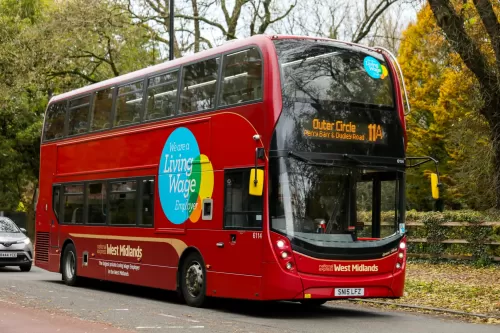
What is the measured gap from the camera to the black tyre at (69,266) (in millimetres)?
20562

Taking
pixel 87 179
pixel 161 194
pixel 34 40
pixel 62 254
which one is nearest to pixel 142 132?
pixel 161 194

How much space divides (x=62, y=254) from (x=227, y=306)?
6541mm

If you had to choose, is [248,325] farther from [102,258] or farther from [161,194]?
[102,258]

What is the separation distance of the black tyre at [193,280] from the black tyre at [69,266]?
17.1ft

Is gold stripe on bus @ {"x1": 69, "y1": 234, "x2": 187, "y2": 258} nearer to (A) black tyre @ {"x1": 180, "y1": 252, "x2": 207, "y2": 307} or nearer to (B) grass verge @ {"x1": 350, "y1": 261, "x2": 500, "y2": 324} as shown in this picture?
(A) black tyre @ {"x1": 180, "y1": 252, "x2": 207, "y2": 307}

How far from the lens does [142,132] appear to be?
17.7 metres

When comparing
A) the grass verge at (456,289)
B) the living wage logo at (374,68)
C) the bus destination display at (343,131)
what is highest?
the living wage logo at (374,68)

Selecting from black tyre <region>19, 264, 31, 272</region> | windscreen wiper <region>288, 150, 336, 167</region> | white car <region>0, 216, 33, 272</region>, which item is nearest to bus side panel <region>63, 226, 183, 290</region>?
windscreen wiper <region>288, 150, 336, 167</region>

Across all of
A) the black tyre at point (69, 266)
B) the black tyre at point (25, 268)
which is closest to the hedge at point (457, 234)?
the black tyre at point (69, 266)

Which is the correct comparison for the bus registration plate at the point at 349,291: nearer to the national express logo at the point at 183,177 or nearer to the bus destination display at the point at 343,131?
the bus destination display at the point at 343,131

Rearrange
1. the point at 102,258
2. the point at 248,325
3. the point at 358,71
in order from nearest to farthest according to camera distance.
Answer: the point at 248,325 < the point at 358,71 < the point at 102,258

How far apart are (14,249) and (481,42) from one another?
1358 centimetres

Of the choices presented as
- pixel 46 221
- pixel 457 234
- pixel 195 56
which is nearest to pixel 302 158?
pixel 195 56

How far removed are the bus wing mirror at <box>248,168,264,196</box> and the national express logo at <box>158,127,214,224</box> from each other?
197cm
